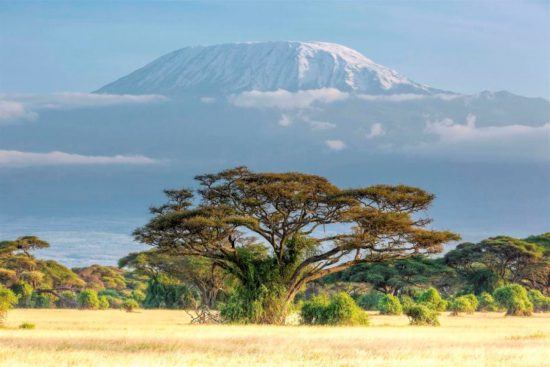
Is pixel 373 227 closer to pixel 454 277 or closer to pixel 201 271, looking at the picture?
pixel 201 271

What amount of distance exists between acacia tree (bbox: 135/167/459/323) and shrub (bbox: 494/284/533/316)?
20876mm

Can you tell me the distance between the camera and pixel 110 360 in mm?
22047

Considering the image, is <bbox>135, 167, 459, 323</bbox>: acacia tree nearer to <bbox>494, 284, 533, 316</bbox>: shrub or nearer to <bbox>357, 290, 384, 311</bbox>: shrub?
<bbox>494, 284, 533, 316</bbox>: shrub

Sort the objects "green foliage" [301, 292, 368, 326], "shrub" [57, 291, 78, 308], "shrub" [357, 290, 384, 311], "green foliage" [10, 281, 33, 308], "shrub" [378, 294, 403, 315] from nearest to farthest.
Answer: "green foliage" [301, 292, 368, 326] < "shrub" [378, 294, 403, 315] < "green foliage" [10, 281, 33, 308] < "shrub" [357, 290, 384, 311] < "shrub" [57, 291, 78, 308]

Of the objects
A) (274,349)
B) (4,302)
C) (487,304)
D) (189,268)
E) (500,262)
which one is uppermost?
(500,262)

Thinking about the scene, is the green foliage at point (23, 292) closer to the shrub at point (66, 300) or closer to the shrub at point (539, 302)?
the shrub at point (66, 300)

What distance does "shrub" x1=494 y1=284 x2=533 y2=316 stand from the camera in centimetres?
6288

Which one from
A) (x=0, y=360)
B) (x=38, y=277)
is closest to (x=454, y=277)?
(x=38, y=277)

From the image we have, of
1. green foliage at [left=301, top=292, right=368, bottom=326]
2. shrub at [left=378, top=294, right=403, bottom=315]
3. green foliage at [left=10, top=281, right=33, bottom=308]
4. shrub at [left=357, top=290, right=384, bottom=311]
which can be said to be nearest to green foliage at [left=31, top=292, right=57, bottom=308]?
green foliage at [left=10, top=281, right=33, bottom=308]

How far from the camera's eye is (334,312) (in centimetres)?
4297

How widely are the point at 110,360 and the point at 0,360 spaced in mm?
2578

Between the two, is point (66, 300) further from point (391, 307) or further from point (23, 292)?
point (391, 307)

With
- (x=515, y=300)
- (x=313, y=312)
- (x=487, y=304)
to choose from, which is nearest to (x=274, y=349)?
(x=313, y=312)

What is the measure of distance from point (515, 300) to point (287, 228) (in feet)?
85.4
